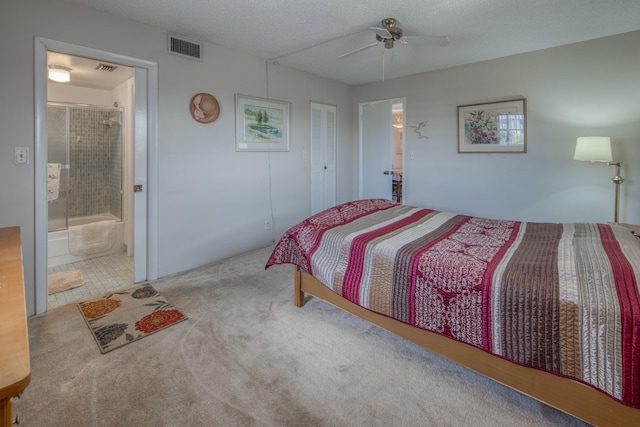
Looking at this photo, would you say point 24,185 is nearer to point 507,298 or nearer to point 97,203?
point 97,203

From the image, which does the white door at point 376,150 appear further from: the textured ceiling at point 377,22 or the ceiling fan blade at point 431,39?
the ceiling fan blade at point 431,39

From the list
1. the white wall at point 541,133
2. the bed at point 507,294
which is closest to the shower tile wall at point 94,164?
the bed at point 507,294

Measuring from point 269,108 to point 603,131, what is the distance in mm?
3642

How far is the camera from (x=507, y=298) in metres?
1.53

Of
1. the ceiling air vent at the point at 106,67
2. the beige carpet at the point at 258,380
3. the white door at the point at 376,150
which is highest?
the ceiling air vent at the point at 106,67

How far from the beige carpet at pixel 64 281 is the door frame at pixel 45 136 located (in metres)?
0.54

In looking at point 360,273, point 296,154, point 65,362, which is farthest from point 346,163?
point 65,362

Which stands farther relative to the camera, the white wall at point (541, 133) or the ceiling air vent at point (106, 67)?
the ceiling air vent at point (106, 67)

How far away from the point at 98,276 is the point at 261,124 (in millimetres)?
2428

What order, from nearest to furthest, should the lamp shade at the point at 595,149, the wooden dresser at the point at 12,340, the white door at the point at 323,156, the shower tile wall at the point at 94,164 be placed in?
the wooden dresser at the point at 12,340
the lamp shade at the point at 595,149
the shower tile wall at the point at 94,164
the white door at the point at 323,156

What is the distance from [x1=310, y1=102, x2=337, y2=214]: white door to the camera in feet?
16.0

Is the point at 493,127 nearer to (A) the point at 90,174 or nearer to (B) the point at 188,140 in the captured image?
(B) the point at 188,140

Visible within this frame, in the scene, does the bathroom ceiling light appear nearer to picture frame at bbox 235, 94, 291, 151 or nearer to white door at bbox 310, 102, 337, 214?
picture frame at bbox 235, 94, 291, 151

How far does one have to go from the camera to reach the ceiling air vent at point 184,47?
3172 millimetres
